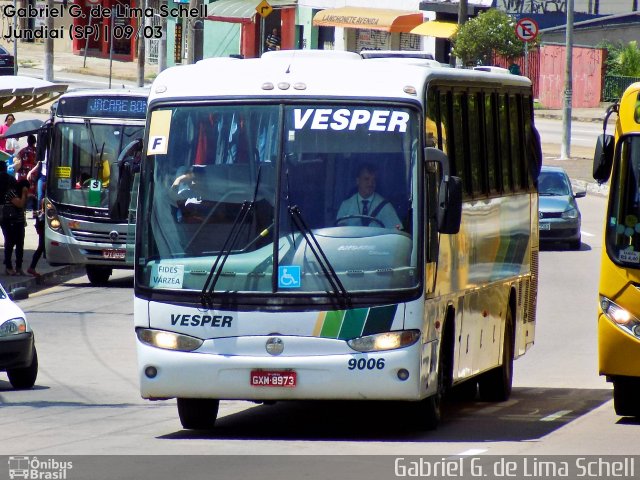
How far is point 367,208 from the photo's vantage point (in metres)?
10.5

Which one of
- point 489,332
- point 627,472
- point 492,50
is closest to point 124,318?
point 489,332

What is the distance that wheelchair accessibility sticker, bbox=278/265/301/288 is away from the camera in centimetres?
1040

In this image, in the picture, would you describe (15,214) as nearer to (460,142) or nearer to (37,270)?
(37,270)

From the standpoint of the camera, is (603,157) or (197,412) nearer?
(197,412)

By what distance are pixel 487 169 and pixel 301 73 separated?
2.83m

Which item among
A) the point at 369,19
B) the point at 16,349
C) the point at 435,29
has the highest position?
the point at 369,19

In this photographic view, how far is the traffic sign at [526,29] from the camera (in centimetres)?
4266

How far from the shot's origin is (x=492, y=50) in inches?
1992

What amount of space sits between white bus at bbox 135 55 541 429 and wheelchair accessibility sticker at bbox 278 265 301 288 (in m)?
0.01

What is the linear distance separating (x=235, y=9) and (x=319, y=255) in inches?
2184

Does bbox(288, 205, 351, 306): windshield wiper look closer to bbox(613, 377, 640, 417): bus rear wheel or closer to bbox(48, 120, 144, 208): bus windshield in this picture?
bbox(613, 377, 640, 417): bus rear wheel

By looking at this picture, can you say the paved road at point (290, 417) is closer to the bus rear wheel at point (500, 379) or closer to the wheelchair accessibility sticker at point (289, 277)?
the bus rear wheel at point (500, 379)

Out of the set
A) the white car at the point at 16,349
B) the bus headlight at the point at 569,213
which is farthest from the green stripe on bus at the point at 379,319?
the bus headlight at the point at 569,213

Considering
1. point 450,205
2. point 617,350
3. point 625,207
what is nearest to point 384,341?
point 450,205
